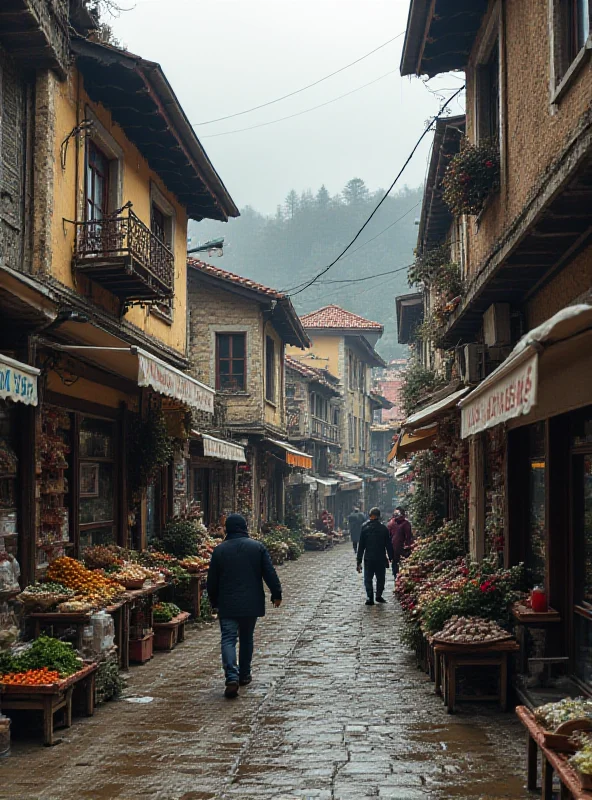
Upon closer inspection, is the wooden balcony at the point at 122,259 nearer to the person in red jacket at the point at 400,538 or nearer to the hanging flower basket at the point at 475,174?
the hanging flower basket at the point at 475,174

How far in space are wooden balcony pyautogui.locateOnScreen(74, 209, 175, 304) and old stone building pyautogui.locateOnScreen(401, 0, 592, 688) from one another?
3.86 m

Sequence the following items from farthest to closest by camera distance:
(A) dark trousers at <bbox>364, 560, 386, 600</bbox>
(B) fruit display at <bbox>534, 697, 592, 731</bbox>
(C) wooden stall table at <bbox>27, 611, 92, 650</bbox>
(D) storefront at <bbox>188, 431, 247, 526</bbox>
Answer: (D) storefront at <bbox>188, 431, 247, 526</bbox> → (A) dark trousers at <bbox>364, 560, 386, 600</bbox> → (C) wooden stall table at <bbox>27, 611, 92, 650</bbox> → (B) fruit display at <bbox>534, 697, 592, 731</bbox>

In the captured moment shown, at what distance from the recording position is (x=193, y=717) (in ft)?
25.9

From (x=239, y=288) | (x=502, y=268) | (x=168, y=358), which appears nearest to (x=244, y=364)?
(x=239, y=288)

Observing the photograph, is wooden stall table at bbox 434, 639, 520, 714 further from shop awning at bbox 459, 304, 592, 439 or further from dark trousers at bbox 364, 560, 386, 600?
dark trousers at bbox 364, 560, 386, 600

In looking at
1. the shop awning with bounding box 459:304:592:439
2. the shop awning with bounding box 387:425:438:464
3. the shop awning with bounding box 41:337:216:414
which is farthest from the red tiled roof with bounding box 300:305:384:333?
the shop awning with bounding box 459:304:592:439

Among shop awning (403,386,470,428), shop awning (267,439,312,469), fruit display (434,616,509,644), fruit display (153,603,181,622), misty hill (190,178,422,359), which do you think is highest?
misty hill (190,178,422,359)

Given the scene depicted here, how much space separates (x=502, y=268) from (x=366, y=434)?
48.6 metres

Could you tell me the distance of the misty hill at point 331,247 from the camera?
330ft

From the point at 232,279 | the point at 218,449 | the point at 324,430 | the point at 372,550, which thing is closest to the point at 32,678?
the point at 372,550

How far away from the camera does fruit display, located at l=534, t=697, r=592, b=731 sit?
17.5 feet

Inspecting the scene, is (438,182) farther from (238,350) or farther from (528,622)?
(238,350)

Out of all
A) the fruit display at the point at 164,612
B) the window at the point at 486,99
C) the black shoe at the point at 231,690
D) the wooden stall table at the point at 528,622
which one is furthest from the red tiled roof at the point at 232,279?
the wooden stall table at the point at 528,622

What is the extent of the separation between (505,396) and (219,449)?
11611 mm
